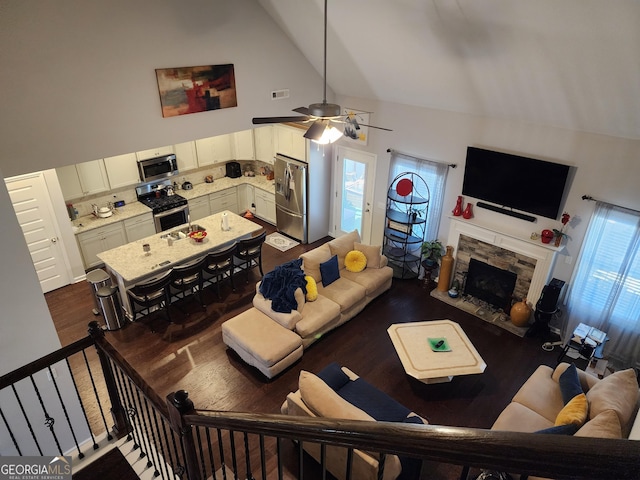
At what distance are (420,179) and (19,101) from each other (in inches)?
210

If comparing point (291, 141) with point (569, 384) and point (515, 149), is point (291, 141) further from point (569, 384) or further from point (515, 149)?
point (569, 384)

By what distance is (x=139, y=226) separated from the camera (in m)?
7.65

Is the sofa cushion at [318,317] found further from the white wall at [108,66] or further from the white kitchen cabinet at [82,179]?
the white kitchen cabinet at [82,179]

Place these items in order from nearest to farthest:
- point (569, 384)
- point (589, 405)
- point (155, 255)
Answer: point (589, 405)
point (569, 384)
point (155, 255)

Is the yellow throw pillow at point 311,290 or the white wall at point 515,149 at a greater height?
the white wall at point 515,149

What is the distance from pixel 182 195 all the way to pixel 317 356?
15.4 ft

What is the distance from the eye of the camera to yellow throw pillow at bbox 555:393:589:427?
3.66 metres

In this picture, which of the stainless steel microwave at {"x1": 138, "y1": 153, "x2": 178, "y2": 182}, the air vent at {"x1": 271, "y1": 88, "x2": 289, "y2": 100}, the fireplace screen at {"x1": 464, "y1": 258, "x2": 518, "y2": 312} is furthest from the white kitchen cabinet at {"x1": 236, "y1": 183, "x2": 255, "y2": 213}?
the fireplace screen at {"x1": 464, "y1": 258, "x2": 518, "y2": 312}

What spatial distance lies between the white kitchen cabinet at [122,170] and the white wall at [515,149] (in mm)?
3932

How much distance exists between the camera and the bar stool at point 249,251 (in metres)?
6.71

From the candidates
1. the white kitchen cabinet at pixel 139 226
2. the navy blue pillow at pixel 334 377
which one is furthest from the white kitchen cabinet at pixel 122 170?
the navy blue pillow at pixel 334 377

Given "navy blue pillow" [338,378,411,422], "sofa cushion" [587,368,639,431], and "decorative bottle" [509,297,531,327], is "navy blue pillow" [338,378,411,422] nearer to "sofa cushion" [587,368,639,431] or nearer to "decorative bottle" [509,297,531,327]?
"sofa cushion" [587,368,639,431]

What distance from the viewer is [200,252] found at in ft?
21.0

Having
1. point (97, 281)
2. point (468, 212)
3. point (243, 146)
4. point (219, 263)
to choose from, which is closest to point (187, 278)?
point (219, 263)
